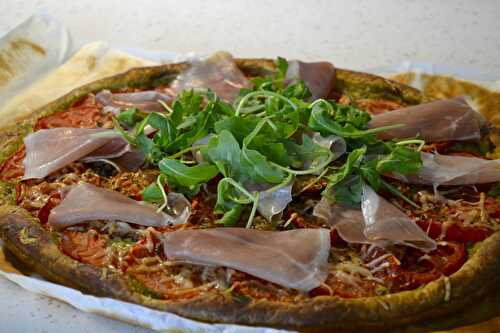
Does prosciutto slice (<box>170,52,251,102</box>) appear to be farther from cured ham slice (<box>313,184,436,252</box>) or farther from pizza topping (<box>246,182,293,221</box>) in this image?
cured ham slice (<box>313,184,436,252</box>)

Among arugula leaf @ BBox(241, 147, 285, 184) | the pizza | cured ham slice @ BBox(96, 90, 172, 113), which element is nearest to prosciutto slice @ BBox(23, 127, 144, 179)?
the pizza

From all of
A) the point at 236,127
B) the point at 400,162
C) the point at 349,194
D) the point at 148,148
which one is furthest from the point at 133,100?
the point at 400,162

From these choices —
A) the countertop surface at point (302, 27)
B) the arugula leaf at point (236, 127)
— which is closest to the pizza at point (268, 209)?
the arugula leaf at point (236, 127)

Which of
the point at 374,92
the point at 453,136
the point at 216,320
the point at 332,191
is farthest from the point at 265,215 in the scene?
the point at 374,92

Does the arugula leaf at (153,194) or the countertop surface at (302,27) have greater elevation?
the arugula leaf at (153,194)

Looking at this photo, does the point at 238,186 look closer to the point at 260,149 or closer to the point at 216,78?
the point at 260,149

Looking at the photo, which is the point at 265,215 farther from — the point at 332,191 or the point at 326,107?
the point at 326,107

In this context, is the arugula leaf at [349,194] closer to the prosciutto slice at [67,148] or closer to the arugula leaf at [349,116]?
the arugula leaf at [349,116]
